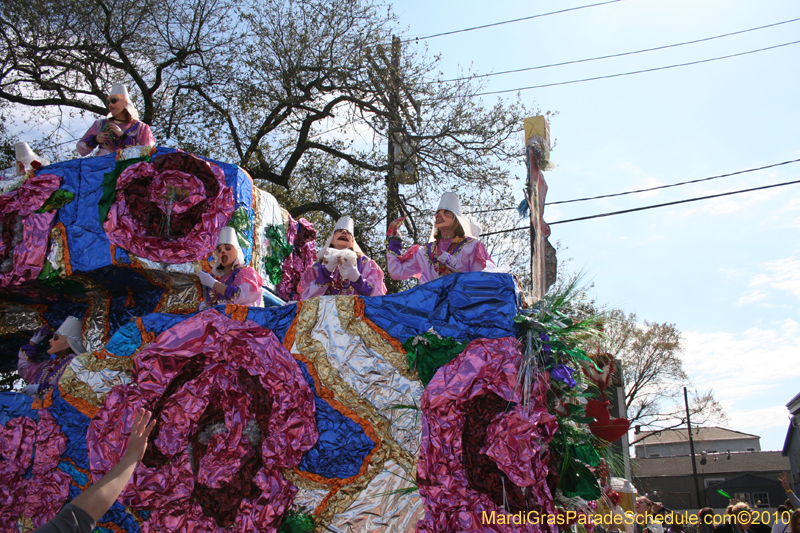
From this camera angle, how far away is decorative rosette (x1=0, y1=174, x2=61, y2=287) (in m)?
5.25

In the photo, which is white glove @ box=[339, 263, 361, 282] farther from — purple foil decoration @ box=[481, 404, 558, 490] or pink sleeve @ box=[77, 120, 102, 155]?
pink sleeve @ box=[77, 120, 102, 155]

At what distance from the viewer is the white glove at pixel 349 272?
16.7 feet

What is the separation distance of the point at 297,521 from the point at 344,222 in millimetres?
2720

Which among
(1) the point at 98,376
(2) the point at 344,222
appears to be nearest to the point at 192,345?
(1) the point at 98,376

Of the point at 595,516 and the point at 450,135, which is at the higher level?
the point at 450,135

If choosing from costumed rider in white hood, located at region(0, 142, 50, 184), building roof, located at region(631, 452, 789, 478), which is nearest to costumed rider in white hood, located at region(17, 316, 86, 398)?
costumed rider in white hood, located at region(0, 142, 50, 184)

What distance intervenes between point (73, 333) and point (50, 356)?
580mm

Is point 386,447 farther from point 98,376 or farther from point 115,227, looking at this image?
point 115,227

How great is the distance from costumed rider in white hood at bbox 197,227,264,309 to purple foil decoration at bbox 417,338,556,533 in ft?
6.07

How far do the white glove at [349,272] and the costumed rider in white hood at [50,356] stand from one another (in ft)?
8.00

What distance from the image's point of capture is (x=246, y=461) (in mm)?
4066

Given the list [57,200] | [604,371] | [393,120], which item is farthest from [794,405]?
[57,200]

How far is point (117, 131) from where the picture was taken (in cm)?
577

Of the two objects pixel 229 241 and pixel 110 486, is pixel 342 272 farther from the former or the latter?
pixel 110 486
